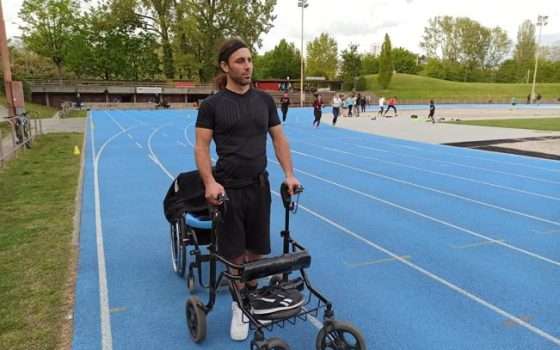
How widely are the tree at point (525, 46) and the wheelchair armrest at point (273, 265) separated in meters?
110

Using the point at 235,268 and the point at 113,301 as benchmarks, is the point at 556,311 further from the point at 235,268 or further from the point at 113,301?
the point at 113,301

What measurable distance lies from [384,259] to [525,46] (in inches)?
4431

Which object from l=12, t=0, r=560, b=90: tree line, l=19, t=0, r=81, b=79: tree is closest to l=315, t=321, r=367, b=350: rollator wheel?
l=12, t=0, r=560, b=90: tree line

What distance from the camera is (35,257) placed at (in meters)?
5.02

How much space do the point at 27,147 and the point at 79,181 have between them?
272 inches

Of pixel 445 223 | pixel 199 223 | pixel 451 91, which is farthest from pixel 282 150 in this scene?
pixel 451 91

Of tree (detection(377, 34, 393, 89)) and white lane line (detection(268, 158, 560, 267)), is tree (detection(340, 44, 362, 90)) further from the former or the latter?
white lane line (detection(268, 158, 560, 267))

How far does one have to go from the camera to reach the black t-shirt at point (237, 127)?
117 inches

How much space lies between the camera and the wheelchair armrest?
2875 mm

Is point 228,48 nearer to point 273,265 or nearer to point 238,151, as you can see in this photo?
point 238,151

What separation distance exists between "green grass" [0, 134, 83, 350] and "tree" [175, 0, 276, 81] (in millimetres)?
43539

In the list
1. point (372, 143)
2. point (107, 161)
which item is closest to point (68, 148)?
point (107, 161)

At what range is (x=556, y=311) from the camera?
3.90 meters

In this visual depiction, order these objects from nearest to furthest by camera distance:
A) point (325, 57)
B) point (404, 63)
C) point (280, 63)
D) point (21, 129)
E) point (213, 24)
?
point (21, 129), point (213, 24), point (280, 63), point (325, 57), point (404, 63)
